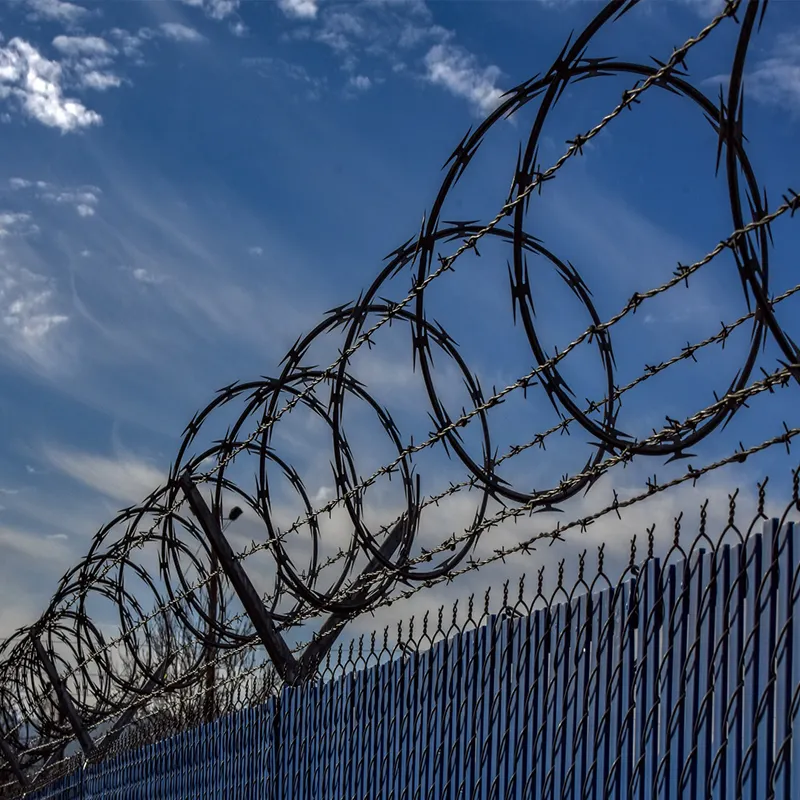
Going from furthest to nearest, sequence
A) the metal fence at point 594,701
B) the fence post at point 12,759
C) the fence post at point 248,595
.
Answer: the fence post at point 12,759 < the fence post at point 248,595 < the metal fence at point 594,701

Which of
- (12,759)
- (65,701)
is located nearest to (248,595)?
(65,701)

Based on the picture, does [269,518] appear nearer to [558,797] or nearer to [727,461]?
[558,797]

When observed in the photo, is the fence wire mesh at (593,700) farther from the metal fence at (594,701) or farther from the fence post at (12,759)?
the fence post at (12,759)

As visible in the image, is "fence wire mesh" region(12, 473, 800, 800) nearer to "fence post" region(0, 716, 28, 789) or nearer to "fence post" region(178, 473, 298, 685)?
"fence post" region(178, 473, 298, 685)

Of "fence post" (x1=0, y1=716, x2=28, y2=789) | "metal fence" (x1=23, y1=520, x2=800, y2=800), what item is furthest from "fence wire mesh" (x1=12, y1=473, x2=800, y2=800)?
"fence post" (x1=0, y1=716, x2=28, y2=789)

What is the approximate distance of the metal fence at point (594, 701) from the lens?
3.69m

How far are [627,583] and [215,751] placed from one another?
4.28 metres

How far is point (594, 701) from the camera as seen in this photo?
4312 millimetres

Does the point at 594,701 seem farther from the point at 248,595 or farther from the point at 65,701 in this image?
the point at 65,701

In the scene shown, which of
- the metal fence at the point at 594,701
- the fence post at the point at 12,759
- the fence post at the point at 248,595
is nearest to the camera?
the metal fence at the point at 594,701

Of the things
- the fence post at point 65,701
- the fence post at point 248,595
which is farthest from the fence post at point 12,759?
the fence post at point 248,595

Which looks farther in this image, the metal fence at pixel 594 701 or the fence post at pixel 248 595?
the fence post at pixel 248 595

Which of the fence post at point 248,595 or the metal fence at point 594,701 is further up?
the fence post at point 248,595

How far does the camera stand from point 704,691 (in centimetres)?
385
